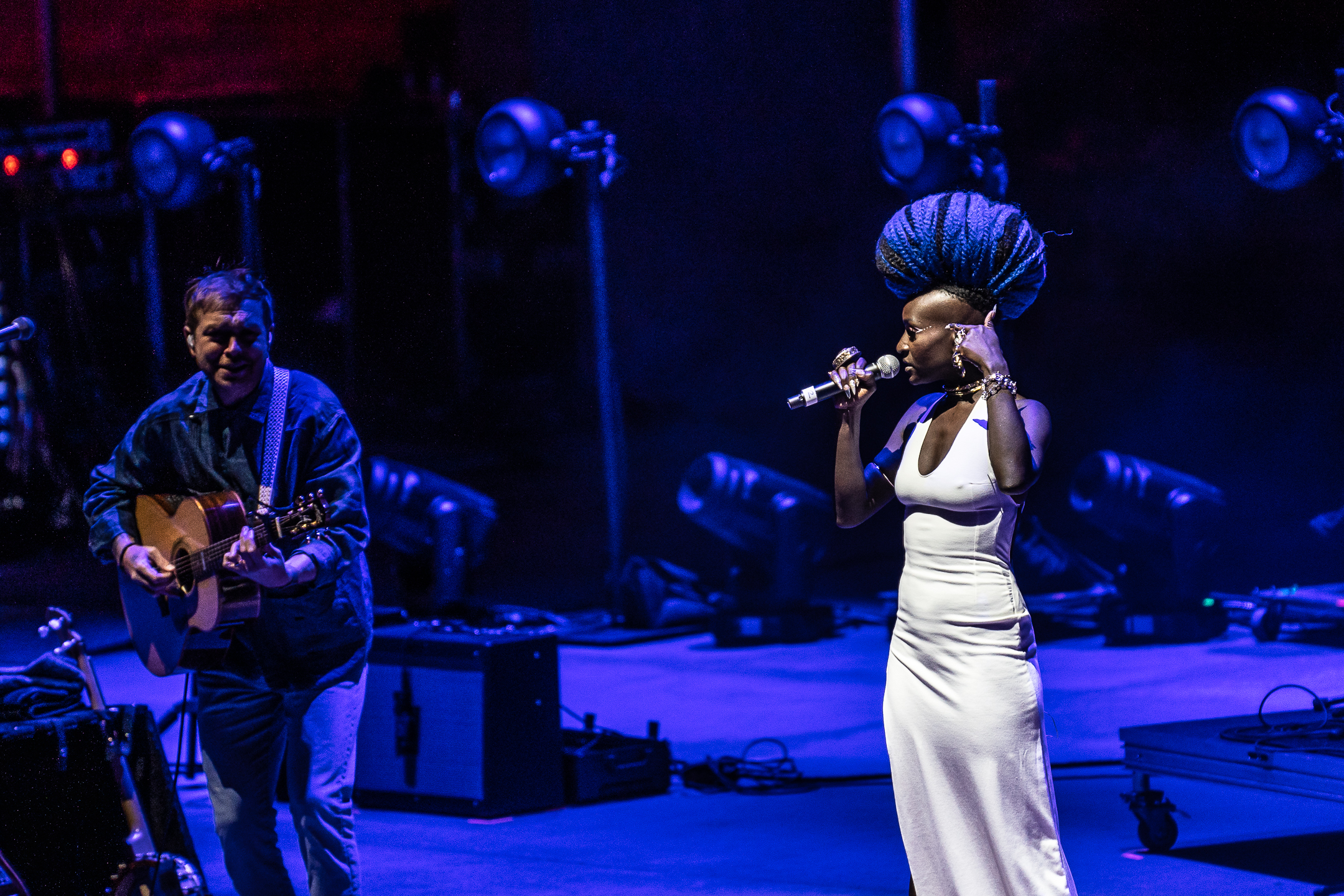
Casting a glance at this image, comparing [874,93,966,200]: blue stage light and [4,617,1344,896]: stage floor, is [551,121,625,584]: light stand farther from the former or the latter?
[4,617,1344,896]: stage floor

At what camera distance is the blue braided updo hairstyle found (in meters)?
2.61

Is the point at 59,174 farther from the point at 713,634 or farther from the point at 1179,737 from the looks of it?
the point at 1179,737

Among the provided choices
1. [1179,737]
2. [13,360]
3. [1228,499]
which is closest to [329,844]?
[1179,737]

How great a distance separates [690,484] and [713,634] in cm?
79

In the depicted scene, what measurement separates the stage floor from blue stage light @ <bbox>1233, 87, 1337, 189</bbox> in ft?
7.10

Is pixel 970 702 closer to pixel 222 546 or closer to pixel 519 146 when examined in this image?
pixel 222 546

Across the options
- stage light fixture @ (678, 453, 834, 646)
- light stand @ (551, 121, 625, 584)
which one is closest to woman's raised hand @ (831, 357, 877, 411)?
light stand @ (551, 121, 625, 584)

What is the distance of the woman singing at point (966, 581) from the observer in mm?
2527

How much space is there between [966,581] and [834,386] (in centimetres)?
38

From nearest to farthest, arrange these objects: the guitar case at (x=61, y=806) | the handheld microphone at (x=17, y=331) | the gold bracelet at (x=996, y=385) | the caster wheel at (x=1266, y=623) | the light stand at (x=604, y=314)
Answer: the gold bracelet at (x=996, y=385), the guitar case at (x=61, y=806), the handheld microphone at (x=17, y=331), the caster wheel at (x=1266, y=623), the light stand at (x=604, y=314)

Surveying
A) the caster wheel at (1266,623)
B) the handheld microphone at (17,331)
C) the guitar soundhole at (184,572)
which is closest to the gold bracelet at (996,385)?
the guitar soundhole at (184,572)

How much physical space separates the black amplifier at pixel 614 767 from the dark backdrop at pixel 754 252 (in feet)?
10.6

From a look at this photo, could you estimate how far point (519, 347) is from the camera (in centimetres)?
843

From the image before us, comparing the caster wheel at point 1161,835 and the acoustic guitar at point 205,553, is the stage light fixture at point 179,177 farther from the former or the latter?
the caster wheel at point 1161,835
